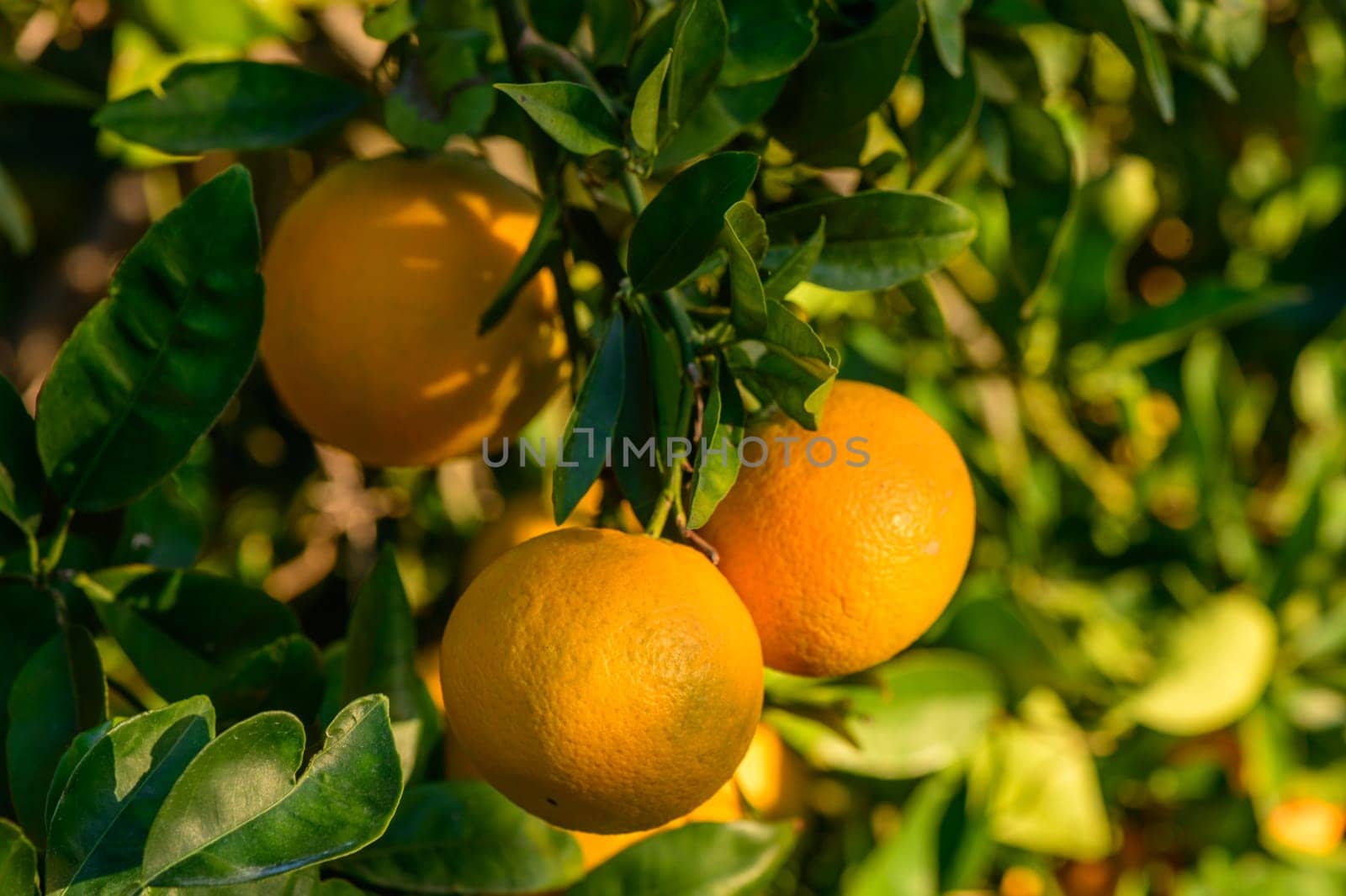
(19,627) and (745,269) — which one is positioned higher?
(745,269)

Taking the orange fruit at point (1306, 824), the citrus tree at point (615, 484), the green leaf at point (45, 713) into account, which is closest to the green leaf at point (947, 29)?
the citrus tree at point (615, 484)

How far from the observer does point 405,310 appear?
2.73 feet

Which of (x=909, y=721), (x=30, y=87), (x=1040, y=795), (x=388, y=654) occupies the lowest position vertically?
(x=1040, y=795)

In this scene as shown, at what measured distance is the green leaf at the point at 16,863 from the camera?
62 centimetres

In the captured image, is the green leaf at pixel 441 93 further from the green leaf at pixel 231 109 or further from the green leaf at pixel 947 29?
the green leaf at pixel 947 29

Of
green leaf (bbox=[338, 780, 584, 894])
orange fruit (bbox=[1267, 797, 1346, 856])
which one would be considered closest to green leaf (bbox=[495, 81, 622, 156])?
green leaf (bbox=[338, 780, 584, 894])

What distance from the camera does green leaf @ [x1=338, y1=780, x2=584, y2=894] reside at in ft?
2.57

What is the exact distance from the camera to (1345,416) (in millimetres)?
1696

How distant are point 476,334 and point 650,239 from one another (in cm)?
19

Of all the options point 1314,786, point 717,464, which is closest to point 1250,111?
point 1314,786

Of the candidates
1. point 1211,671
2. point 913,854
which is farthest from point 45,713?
point 1211,671

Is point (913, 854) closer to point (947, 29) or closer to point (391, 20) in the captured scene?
point (947, 29)

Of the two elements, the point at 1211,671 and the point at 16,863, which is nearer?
the point at 16,863

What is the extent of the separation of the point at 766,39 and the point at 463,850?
0.60 meters
